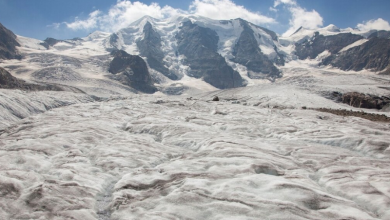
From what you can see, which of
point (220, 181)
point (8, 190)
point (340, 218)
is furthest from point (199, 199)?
point (8, 190)

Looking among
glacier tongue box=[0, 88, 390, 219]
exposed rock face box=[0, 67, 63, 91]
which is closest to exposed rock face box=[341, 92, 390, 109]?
glacier tongue box=[0, 88, 390, 219]

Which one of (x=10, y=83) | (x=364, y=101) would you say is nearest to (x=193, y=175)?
(x=364, y=101)

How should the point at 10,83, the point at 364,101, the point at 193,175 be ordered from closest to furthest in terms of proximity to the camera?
the point at 193,175 → the point at 364,101 → the point at 10,83

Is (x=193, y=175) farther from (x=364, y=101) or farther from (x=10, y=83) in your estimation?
(x=10, y=83)

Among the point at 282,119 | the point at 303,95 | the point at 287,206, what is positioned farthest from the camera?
the point at 303,95

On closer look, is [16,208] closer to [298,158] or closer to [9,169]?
[9,169]

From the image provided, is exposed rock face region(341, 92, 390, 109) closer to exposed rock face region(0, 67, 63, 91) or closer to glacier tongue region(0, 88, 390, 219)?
glacier tongue region(0, 88, 390, 219)

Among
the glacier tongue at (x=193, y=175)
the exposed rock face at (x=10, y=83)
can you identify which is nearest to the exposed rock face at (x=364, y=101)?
the glacier tongue at (x=193, y=175)
